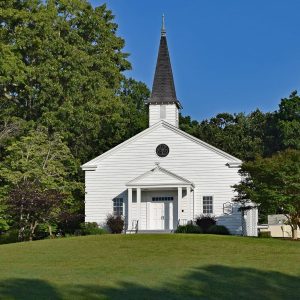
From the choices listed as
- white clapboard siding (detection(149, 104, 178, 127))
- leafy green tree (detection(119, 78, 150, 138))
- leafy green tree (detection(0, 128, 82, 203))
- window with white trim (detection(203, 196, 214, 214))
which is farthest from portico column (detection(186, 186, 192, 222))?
leafy green tree (detection(119, 78, 150, 138))

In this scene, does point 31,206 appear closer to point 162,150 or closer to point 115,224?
point 115,224

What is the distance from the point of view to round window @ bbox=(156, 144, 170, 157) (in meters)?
41.6

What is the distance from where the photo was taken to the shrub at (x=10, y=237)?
38.7 meters

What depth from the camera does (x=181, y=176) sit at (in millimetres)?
40938

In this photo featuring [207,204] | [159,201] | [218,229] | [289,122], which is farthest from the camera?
[289,122]

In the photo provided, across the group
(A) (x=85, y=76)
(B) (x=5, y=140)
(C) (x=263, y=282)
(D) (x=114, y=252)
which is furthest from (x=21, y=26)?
(C) (x=263, y=282)

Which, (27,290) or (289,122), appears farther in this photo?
(289,122)

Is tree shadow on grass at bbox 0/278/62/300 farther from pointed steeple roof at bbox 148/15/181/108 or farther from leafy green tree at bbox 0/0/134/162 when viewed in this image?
pointed steeple roof at bbox 148/15/181/108

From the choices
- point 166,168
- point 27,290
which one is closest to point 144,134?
point 166,168

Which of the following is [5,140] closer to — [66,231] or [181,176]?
[66,231]

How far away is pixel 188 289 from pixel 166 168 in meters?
24.2

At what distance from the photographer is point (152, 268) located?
20719 mm

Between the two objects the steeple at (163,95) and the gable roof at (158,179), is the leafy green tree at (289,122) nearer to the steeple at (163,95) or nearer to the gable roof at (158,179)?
the steeple at (163,95)

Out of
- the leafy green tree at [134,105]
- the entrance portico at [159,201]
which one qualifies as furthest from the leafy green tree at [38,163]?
the leafy green tree at [134,105]
